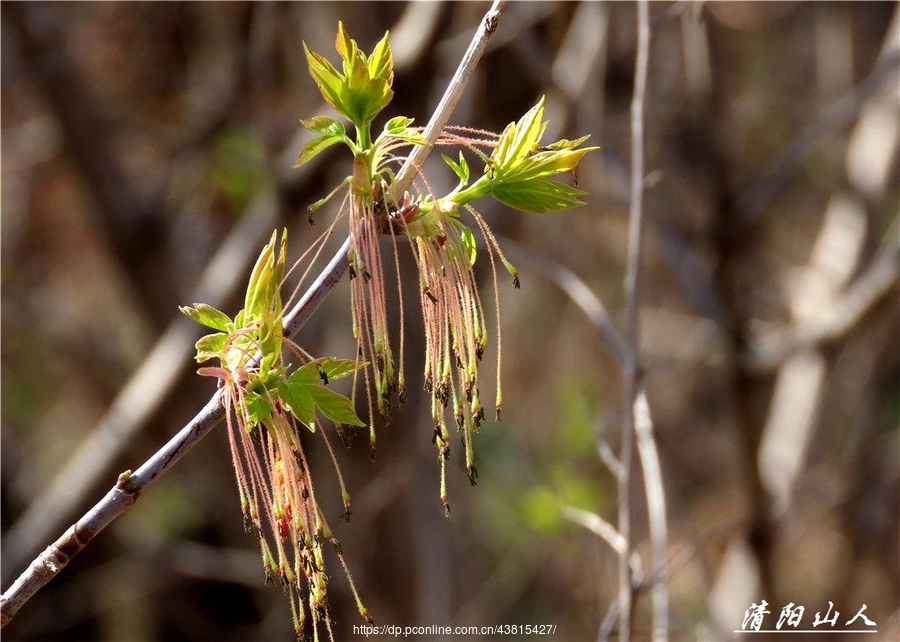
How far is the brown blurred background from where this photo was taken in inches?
114

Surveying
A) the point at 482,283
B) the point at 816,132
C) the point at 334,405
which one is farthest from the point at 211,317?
the point at 816,132

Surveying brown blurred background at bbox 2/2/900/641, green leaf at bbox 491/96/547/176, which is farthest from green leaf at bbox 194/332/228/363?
brown blurred background at bbox 2/2/900/641

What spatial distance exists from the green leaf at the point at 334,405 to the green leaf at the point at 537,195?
0.72ft

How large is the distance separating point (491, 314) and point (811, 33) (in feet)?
7.05

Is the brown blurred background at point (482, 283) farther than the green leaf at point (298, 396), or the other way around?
the brown blurred background at point (482, 283)

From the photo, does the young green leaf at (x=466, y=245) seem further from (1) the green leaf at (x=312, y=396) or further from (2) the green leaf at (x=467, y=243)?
(1) the green leaf at (x=312, y=396)

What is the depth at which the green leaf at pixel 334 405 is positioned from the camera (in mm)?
805

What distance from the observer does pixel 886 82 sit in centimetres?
293

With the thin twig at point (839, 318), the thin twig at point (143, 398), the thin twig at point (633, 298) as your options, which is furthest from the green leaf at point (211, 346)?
the thin twig at point (839, 318)

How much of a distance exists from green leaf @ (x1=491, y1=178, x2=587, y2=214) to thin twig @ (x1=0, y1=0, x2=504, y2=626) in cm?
8

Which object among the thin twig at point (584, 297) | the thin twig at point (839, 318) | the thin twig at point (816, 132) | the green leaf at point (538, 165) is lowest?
the green leaf at point (538, 165)

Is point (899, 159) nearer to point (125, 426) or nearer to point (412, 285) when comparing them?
point (412, 285)

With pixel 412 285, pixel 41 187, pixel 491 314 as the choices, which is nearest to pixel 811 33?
pixel 491 314

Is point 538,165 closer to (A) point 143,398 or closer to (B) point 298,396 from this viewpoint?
(B) point 298,396
